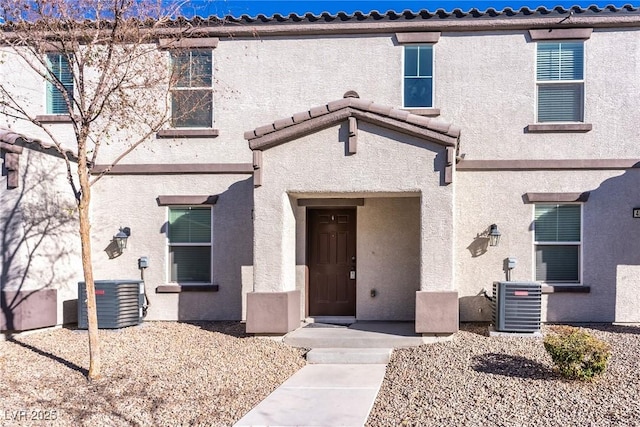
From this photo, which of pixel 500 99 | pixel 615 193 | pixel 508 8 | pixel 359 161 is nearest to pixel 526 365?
pixel 359 161

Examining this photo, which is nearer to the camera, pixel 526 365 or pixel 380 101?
pixel 526 365

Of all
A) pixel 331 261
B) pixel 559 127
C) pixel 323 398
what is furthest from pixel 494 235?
pixel 323 398

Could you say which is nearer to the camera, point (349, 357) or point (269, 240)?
point (349, 357)

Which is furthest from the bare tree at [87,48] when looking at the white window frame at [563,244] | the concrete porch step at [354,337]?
the white window frame at [563,244]

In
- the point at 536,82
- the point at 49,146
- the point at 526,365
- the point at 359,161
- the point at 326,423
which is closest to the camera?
the point at 326,423

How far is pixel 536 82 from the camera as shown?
39.0ft

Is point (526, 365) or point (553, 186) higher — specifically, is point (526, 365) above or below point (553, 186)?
below

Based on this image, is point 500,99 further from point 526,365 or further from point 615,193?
point 526,365

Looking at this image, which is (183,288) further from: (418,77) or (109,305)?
(418,77)

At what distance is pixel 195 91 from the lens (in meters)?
12.3

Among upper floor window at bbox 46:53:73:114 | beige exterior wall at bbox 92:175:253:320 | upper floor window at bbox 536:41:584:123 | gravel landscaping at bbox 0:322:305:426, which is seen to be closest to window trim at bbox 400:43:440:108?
upper floor window at bbox 536:41:584:123

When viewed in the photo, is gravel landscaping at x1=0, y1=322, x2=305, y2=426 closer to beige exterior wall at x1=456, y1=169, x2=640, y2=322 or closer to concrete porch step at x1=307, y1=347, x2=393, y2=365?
concrete porch step at x1=307, y1=347, x2=393, y2=365

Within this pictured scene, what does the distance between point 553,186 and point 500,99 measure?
2014 mm

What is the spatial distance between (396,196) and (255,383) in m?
4.68
